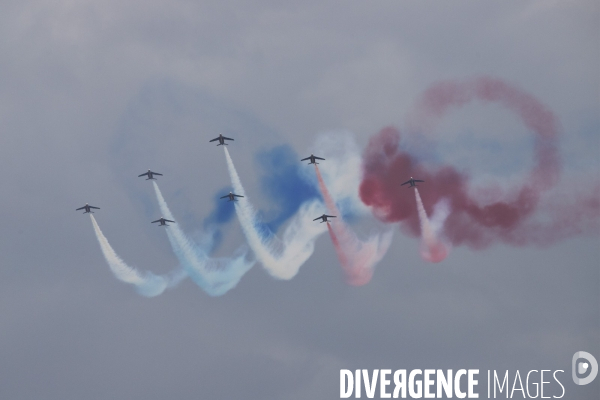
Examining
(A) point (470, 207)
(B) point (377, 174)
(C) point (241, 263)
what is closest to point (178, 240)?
(C) point (241, 263)

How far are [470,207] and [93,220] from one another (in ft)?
138

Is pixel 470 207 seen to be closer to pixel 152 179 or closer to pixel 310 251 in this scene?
pixel 310 251

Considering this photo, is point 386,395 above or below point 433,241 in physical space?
below

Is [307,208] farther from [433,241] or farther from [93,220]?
[93,220]

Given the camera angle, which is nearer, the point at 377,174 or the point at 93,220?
the point at 377,174

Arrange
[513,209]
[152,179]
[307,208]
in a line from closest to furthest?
1. [513,209]
2. [307,208]
3. [152,179]

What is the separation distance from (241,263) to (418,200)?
19273 millimetres

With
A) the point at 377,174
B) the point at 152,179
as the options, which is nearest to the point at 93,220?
the point at 152,179

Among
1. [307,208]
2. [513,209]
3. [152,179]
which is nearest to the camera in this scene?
[513,209]

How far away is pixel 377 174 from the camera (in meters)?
108

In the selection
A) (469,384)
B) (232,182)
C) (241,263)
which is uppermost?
(232,182)

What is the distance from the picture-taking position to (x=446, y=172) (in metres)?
107

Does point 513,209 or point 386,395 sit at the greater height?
point 513,209

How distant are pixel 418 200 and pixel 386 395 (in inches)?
996
